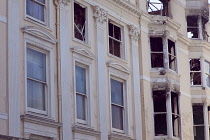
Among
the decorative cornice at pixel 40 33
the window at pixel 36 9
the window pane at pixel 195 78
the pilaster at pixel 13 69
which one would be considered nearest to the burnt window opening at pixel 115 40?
the decorative cornice at pixel 40 33

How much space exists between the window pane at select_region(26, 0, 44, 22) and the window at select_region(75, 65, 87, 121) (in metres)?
2.80

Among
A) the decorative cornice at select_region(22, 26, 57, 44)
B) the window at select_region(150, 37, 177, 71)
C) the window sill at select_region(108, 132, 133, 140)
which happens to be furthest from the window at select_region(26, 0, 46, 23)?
the window at select_region(150, 37, 177, 71)

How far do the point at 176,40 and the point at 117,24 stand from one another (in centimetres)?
481

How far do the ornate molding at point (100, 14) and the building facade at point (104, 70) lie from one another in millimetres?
46

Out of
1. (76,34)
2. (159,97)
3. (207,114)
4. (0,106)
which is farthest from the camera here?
(207,114)

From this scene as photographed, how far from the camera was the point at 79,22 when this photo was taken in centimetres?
2688

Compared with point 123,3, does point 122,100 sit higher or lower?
lower

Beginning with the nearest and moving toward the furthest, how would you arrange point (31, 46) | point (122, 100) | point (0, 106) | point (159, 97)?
point (0, 106) → point (31, 46) → point (122, 100) → point (159, 97)

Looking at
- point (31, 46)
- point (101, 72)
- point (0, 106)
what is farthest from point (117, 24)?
point (0, 106)

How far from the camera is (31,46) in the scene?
23.4m

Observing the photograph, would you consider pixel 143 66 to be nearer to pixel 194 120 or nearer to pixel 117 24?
pixel 117 24

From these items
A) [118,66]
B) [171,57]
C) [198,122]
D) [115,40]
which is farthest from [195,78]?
[118,66]

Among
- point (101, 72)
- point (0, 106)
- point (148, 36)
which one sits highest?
point (148, 36)

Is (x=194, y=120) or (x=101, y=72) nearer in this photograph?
(x=101, y=72)
